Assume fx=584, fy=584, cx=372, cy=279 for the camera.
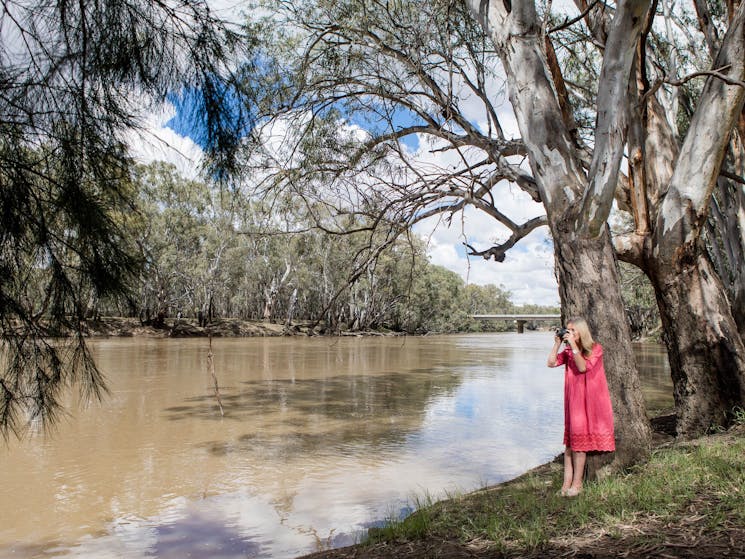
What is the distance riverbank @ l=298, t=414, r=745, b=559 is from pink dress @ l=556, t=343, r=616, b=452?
8.4 inches

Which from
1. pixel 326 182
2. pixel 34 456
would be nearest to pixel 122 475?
pixel 34 456

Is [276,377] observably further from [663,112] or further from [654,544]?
[654,544]

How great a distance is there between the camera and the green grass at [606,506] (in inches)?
Answer: 98.9

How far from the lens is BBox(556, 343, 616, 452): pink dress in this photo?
10.5ft

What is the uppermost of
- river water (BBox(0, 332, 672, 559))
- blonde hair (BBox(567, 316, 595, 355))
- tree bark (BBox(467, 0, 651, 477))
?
tree bark (BBox(467, 0, 651, 477))

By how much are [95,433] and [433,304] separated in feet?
150

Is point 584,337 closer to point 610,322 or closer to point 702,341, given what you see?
point 610,322

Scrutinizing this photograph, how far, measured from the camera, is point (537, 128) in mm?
3777

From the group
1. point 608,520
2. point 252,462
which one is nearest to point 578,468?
point 608,520

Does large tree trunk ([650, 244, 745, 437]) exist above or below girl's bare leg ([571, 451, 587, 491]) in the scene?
above

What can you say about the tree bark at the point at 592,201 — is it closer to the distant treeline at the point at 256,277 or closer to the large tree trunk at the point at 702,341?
the large tree trunk at the point at 702,341

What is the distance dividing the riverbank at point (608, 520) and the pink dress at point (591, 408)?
214 mm

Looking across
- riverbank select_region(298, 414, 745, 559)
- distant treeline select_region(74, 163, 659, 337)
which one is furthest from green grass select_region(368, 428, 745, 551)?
distant treeline select_region(74, 163, 659, 337)

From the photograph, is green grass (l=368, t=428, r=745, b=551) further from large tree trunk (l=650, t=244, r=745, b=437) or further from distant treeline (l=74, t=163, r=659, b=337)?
distant treeline (l=74, t=163, r=659, b=337)
